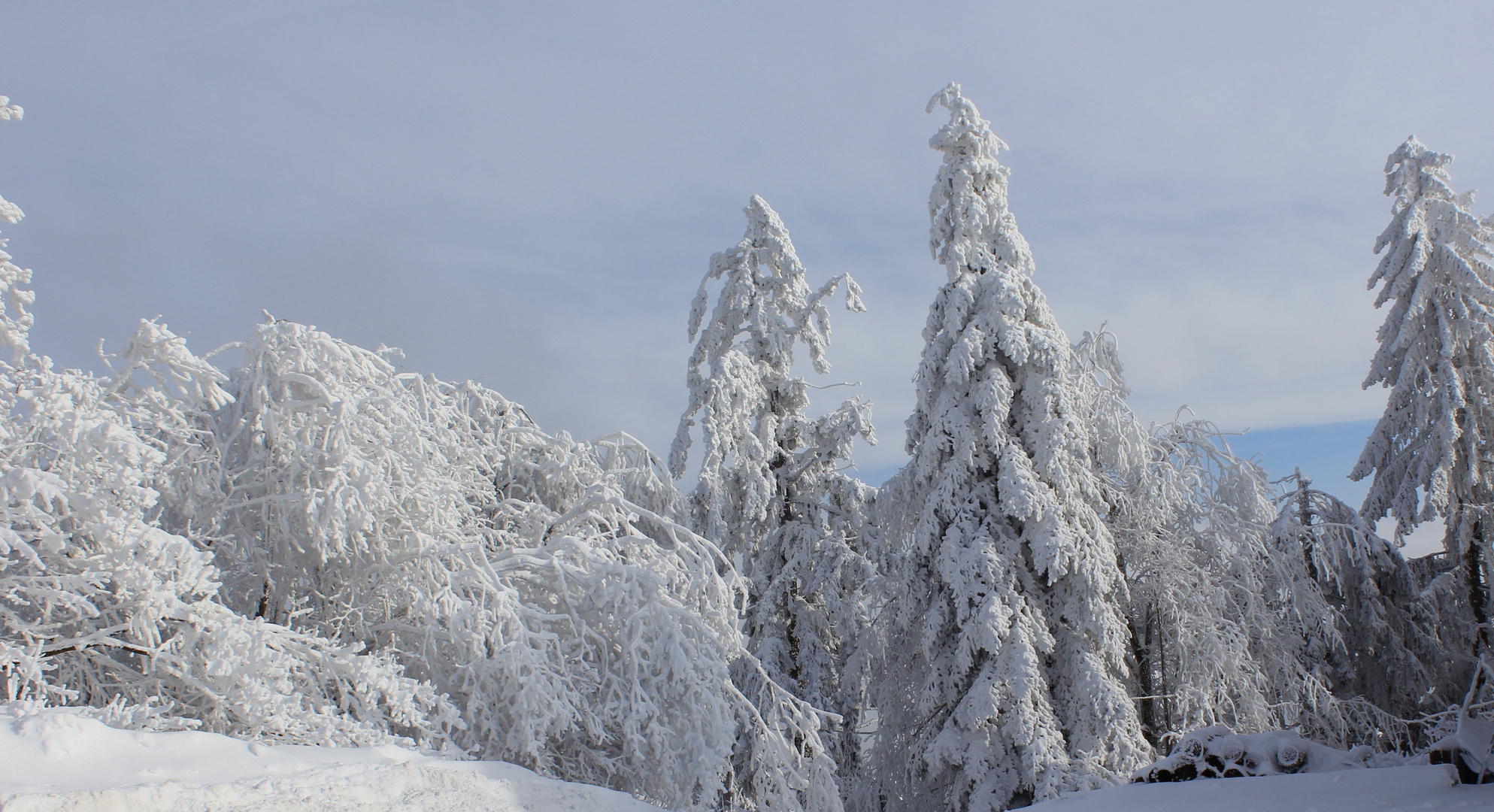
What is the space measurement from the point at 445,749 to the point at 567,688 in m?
1.48

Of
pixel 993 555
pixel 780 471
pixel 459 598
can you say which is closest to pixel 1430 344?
pixel 993 555

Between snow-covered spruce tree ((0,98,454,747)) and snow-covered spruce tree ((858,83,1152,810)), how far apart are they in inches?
292

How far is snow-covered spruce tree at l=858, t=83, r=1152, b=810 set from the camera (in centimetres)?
1187

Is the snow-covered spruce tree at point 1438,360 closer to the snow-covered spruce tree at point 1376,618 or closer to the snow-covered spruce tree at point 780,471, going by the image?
the snow-covered spruce tree at point 1376,618

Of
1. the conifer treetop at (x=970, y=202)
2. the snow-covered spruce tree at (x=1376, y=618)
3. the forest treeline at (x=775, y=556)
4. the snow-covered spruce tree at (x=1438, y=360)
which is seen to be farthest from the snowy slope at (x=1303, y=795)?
the snow-covered spruce tree at (x=1438, y=360)

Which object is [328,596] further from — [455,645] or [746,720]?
[746,720]

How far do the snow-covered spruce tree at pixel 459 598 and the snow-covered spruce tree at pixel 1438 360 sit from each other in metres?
13.4

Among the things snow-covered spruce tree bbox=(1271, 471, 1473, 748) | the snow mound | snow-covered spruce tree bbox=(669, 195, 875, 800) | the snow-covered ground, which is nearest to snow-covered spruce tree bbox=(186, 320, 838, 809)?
the snow-covered ground

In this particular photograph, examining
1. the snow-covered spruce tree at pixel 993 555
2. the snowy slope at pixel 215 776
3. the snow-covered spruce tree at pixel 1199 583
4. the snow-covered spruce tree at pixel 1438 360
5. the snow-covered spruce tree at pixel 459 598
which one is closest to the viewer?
the snowy slope at pixel 215 776

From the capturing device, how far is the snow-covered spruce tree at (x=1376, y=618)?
16.3 m

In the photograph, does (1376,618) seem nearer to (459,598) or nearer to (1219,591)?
(1219,591)

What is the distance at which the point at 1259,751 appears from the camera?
25.0 feet

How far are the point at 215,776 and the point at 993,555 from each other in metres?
9.41

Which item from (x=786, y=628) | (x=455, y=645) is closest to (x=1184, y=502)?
(x=786, y=628)
